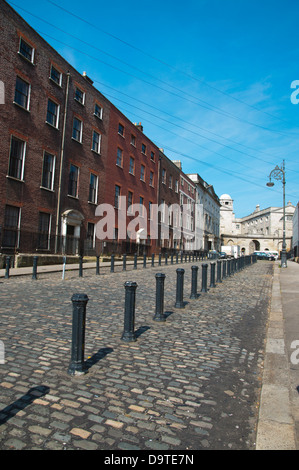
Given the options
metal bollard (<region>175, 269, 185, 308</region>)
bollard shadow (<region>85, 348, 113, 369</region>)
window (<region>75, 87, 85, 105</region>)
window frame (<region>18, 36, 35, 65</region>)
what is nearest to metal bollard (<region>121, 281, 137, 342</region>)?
bollard shadow (<region>85, 348, 113, 369</region>)

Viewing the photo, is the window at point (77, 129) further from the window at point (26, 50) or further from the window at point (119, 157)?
the window at point (119, 157)

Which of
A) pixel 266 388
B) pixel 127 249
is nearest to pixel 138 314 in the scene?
pixel 266 388

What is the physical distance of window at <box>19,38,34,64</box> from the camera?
716 inches

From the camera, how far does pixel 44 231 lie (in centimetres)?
2008

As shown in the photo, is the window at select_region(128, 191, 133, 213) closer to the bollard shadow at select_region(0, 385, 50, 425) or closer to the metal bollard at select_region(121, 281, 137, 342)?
the metal bollard at select_region(121, 281, 137, 342)

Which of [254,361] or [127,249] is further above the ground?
[127,249]

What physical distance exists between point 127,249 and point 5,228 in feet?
45.1

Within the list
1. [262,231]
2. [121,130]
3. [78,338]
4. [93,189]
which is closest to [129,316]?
[78,338]

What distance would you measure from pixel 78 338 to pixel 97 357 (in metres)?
0.70

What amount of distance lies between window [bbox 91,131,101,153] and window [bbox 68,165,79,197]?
2922mm

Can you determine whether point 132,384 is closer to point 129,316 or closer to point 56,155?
point 129,316

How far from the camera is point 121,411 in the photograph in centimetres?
304

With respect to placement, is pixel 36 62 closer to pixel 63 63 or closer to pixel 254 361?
pixel 63 63

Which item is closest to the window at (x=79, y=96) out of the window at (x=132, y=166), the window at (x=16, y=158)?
the window at (x=16, y=158)
